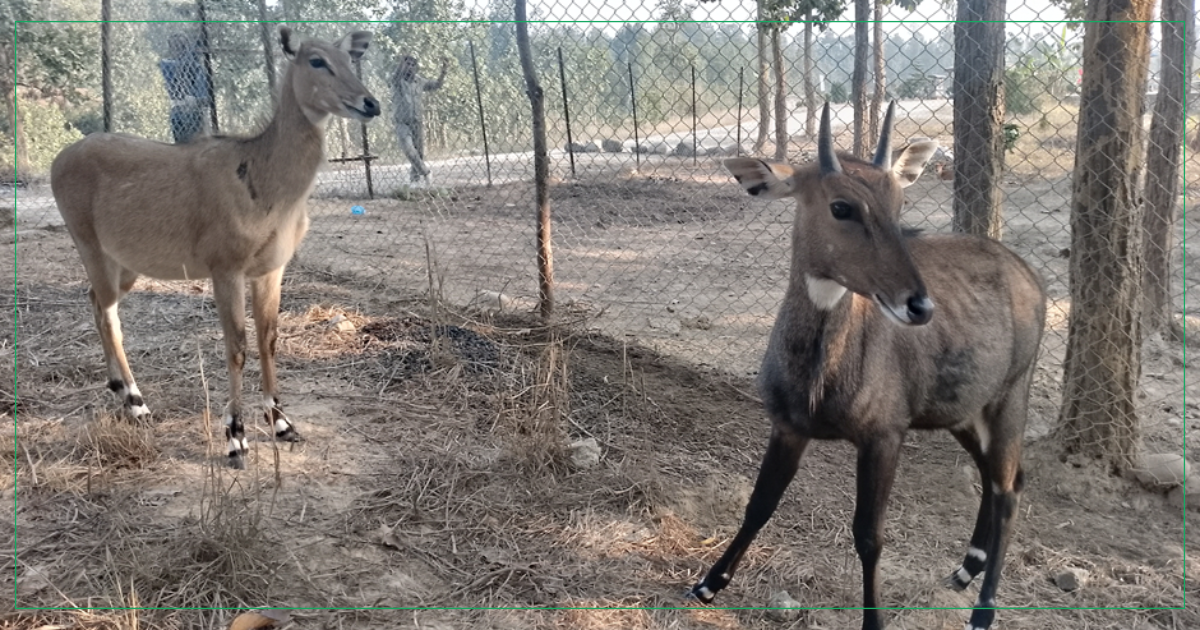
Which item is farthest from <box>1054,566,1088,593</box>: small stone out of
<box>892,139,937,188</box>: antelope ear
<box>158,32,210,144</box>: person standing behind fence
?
<box>158,32,210,144</box>: person standing behind fence

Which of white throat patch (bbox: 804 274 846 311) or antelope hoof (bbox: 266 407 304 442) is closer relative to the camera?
white throat patch (bbox: 804 274 846 311)

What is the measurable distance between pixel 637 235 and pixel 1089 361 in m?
6.61

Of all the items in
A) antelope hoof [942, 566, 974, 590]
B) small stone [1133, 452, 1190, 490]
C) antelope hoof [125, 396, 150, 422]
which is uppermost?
antelope hoof [125, 396, 150, 422]

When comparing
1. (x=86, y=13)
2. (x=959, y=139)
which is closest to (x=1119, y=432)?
(x=959, y=139)

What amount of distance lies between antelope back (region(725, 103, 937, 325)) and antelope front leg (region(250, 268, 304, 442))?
2.58 metres

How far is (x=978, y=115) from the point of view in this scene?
4.54m

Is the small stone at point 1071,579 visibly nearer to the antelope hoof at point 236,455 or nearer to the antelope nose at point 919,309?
the antelope nose at point 919,309

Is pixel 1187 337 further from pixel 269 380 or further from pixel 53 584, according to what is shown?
pixel 53 584

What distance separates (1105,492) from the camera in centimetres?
418

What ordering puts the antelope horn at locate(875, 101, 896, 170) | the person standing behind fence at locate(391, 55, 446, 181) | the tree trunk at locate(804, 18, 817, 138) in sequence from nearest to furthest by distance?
the antelope horn at locate(875, 101, 896, 170)
the tree trunk at locate(804, 18, 817, 138)
the person standing behind fence at locate(391, 55, 446, 181)

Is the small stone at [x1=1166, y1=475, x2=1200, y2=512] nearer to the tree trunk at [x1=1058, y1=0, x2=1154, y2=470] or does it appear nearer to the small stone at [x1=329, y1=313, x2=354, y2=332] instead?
the tree trunk at [x1=1058, y1=0, x2=1154, y2=470]

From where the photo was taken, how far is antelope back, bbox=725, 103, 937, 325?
Result: 276 centimetres

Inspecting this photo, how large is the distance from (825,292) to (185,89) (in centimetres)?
829

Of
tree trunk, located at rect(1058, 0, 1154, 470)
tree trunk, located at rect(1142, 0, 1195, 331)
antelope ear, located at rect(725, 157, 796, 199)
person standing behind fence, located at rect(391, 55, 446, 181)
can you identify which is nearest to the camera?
antelope ear, located at rect(725, 157, 796, 199)
